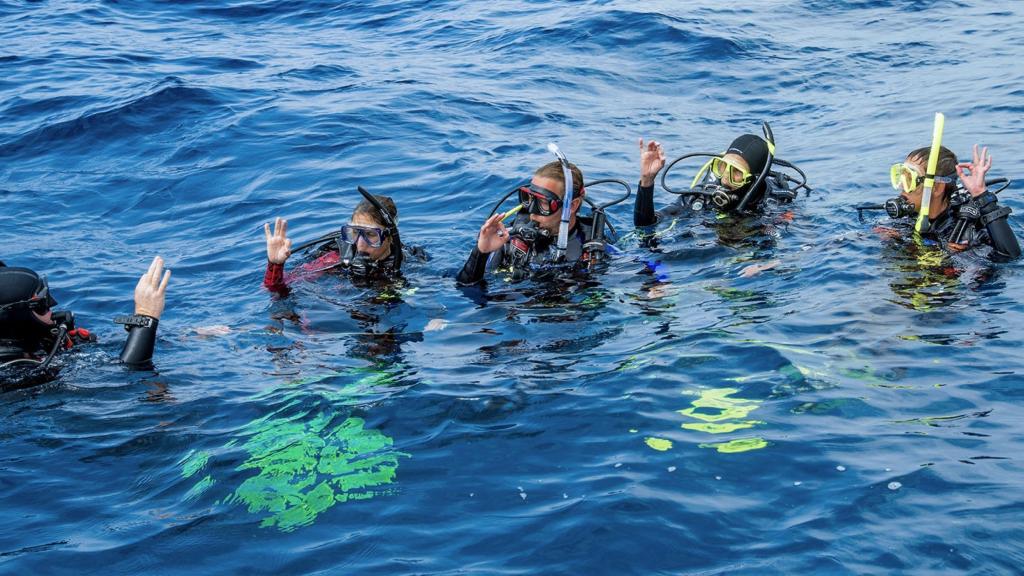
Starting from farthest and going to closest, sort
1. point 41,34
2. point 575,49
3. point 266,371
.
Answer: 1. point 41,34
2. point 575,49
3. point 266,371

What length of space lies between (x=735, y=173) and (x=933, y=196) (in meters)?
1.48

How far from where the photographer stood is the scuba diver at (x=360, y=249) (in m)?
6.44

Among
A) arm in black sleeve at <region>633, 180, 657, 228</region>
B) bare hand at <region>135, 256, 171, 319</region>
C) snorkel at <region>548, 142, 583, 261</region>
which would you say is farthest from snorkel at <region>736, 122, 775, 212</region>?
bare hand at <region>135, 256, 171, 319</region>

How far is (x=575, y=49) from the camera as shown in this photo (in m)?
14.8

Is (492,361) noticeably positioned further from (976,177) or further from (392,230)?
→ (976,177)

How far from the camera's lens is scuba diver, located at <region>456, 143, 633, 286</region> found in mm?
6797

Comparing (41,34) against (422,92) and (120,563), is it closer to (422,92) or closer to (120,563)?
(422,92)

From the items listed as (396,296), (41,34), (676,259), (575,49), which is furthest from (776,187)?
(41,34)

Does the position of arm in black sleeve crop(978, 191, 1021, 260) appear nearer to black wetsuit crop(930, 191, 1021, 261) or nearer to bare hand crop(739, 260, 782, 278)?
black wetsuit crop(930, 191, 1021, 261)

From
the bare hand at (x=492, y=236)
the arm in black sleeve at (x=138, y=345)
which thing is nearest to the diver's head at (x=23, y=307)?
the arm in black sleeve at (x=138, y=345)

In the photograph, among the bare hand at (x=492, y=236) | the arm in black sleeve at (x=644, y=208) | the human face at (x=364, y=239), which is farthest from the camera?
the arm in black sleeve at (x=644, y=208)

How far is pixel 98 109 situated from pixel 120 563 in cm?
924

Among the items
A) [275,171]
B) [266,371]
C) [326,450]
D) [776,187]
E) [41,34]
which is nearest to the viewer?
[326,450]

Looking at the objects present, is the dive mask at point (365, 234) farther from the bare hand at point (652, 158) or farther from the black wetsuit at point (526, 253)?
the bare hand at point (652, 158)
